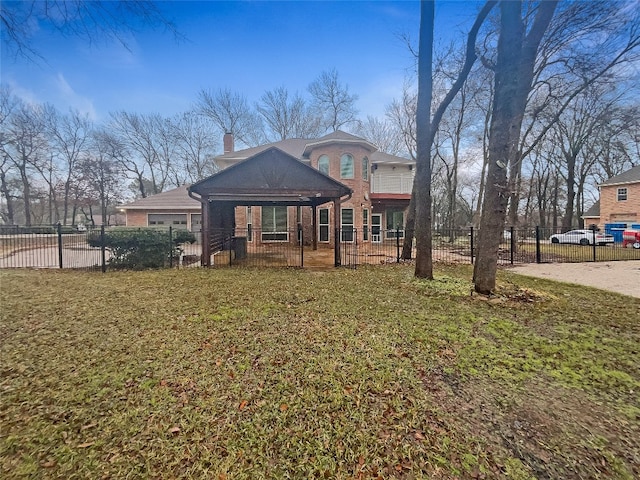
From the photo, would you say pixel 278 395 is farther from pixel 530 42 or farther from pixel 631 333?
pixel 530 42

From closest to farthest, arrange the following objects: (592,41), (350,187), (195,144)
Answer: (592,41)
(350,187)
(195,144)

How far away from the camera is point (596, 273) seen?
955 cm

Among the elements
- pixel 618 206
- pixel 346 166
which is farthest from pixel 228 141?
pixel 618 206

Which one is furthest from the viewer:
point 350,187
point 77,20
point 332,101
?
point 332,101

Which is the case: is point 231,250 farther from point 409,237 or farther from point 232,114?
point 232,114

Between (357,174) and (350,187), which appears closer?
(350,187)

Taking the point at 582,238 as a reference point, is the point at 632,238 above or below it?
above

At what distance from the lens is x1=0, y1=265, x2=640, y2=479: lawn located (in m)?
1.95

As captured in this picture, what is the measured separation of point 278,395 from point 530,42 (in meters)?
8.23

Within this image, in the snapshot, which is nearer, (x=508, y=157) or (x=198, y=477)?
(x=198, y=477)

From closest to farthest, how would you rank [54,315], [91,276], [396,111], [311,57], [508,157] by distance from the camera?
[54,315], [508,157], [91,276], [311,57], [396,111]

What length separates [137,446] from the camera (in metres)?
2.04

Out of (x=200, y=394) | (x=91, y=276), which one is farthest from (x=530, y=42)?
(x=91, y=276)

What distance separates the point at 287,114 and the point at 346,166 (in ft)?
58.4
